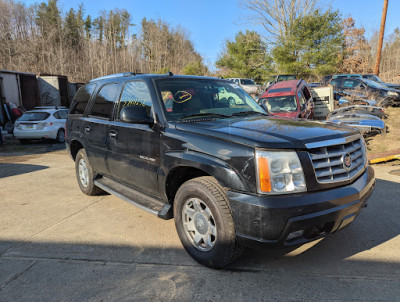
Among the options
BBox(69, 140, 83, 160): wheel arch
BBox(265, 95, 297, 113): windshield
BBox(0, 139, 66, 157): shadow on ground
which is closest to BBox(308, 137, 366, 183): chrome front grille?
BBox(69, 140, 83, 160): wheel arch

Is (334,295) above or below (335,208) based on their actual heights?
below

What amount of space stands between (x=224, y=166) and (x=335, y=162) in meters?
0.97

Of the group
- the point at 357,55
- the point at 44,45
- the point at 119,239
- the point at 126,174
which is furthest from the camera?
the point at 44,45

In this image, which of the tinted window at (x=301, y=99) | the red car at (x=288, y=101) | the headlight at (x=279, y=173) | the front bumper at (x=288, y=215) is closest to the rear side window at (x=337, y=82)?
the red car at (x=288, y=101)

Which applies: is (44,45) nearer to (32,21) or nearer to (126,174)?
(32,21)

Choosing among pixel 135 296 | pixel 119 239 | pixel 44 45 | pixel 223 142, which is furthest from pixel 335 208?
pixel 44 45

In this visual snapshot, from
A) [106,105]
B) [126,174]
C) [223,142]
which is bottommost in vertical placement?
[126,174]

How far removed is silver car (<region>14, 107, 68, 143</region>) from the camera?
12266mm

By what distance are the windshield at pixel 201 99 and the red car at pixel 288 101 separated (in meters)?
7.62

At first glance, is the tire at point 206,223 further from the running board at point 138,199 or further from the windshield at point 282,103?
the windshield at point 282,103

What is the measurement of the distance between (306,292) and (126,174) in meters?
2.47

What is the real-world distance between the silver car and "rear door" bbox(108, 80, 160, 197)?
31.5ft

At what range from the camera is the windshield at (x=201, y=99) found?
3428 mm

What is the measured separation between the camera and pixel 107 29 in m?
53.4
